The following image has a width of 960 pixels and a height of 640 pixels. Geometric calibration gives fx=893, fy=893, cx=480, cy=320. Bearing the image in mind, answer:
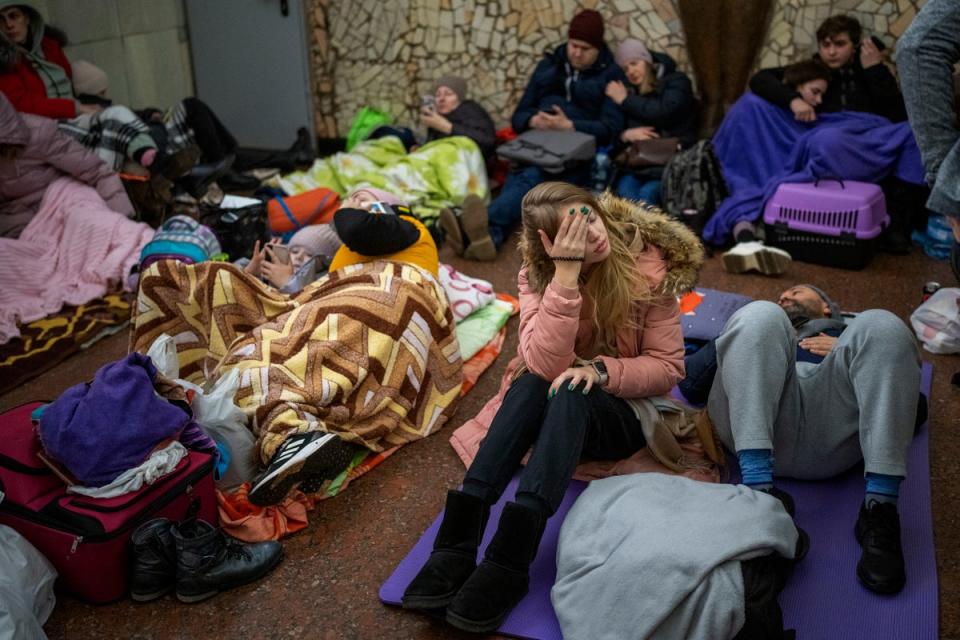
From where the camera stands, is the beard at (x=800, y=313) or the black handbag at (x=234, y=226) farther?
the black handbag at (x=234, y=226)

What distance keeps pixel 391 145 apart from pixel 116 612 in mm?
3581

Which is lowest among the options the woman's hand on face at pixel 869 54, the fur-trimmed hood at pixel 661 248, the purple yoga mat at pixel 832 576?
the purple yoga mat at pixel 832 576

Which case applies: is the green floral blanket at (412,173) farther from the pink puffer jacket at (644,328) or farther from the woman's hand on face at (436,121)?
the pink puffer jacket at (644,328)

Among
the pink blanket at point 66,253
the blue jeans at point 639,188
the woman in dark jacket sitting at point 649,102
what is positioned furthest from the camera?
the woman in dark jacket sitting at point 649,102

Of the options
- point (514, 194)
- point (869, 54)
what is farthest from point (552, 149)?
point (869, 54)

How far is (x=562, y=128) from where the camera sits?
486cm

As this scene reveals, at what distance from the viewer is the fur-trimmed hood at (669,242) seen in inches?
87.0

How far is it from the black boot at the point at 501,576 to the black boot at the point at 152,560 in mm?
683

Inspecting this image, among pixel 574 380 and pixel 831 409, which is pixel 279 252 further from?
pixel 831 409

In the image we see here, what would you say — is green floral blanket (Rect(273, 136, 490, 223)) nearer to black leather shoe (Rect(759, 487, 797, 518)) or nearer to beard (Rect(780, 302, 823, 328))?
beard (Rect(780, 302, 823, 328))

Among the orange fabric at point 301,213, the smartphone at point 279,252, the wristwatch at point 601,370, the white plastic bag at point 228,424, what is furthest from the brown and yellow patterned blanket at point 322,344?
the orange fabric at point 301,213

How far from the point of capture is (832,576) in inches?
79.4

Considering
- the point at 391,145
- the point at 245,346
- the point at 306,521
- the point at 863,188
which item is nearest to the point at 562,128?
the point at 391,145

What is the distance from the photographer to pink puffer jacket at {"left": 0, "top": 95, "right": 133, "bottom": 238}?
4004 millimetres
